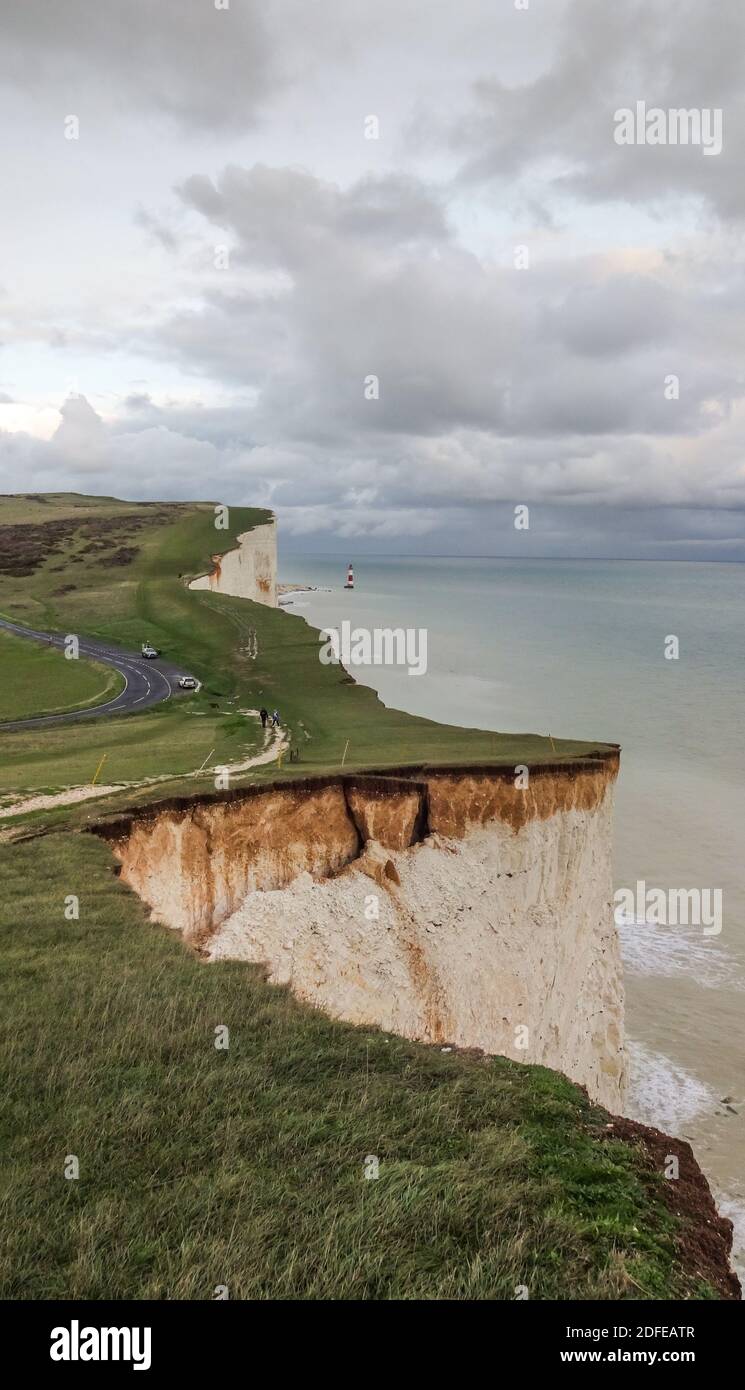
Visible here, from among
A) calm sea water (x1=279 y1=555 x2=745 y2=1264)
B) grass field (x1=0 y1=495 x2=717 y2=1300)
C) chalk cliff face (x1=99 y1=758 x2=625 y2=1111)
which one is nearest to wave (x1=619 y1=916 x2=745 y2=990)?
calm sea water (x1=279 y1=555 x2=745 y2=1264)

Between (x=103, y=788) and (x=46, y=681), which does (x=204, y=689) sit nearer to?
(x=46, y=681)

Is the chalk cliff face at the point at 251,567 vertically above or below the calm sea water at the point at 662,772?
above

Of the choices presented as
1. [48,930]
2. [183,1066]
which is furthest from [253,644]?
[183,1066]

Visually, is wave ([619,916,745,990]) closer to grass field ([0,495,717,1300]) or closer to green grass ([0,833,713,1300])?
green grass ([0,833,713,1300])

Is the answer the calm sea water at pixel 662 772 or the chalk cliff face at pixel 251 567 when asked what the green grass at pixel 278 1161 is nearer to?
the calm sea water at pixel 662 772
